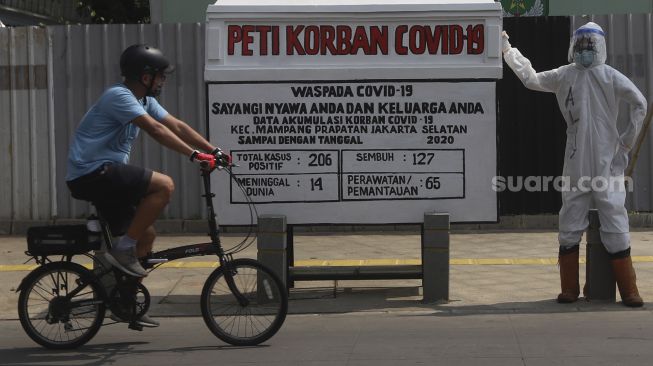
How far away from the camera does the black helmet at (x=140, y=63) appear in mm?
6676

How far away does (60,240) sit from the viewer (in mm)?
6574

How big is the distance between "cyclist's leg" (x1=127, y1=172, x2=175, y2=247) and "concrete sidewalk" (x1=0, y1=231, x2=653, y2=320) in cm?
154

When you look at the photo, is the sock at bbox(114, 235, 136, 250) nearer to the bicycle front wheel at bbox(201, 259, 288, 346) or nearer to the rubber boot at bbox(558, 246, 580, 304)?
the bicycle front wheel at bbox(201, 259, 288, 346)

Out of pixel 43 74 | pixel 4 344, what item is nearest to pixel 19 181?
pixel 43 74

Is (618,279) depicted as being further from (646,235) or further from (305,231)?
(305,231)

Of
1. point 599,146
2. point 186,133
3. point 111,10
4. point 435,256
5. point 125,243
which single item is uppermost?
point 111,10

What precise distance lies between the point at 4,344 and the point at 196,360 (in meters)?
1.52

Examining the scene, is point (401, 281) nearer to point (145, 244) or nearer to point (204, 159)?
point (145, 244)

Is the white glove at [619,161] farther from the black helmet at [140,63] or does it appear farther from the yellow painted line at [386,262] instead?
the black helmet at [140,63]

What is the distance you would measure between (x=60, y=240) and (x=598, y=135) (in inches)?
154

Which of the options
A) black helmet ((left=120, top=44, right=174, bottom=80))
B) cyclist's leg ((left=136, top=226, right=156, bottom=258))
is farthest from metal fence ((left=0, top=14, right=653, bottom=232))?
cyclist's leg ((left=136, top=226, right=156, bottom=258))

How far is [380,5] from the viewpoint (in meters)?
8.01

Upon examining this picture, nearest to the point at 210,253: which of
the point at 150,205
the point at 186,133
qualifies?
→ the point at 150,205

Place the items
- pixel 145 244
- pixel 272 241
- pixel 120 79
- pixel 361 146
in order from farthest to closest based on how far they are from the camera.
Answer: pixel 120 79 → pixel 361 146 → pixel 272 241 → pixel 145 244
